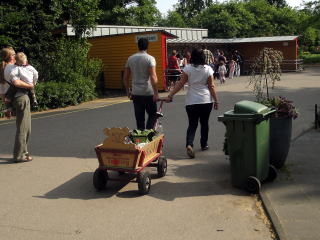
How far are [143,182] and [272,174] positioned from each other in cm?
170

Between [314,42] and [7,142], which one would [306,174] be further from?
[314,42]

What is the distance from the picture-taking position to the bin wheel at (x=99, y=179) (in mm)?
5660

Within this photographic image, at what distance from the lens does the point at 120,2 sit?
36.1 meters

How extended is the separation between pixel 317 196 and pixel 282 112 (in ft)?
4.51

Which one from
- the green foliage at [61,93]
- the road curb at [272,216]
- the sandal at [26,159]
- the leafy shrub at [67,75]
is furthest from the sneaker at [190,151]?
the leafy shrub at [67,75]

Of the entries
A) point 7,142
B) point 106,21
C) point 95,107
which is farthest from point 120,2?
point 7,142

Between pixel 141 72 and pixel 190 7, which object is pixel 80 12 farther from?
pixel 190 7

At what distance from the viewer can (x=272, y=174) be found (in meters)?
5.83

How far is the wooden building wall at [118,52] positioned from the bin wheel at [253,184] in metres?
14.4

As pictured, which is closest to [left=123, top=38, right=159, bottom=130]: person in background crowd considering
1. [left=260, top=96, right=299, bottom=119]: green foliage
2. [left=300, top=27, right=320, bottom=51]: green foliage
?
[left=260, top=96, right=299, bottom=119]: green foliage

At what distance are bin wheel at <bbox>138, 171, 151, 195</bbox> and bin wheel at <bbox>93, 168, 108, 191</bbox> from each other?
53cm

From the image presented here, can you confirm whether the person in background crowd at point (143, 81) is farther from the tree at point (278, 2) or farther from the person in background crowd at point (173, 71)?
the tree at point (278, 2)

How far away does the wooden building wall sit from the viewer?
19.6 meters

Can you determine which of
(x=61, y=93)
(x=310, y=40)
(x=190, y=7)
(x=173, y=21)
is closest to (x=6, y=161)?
(x=61, y=93)
